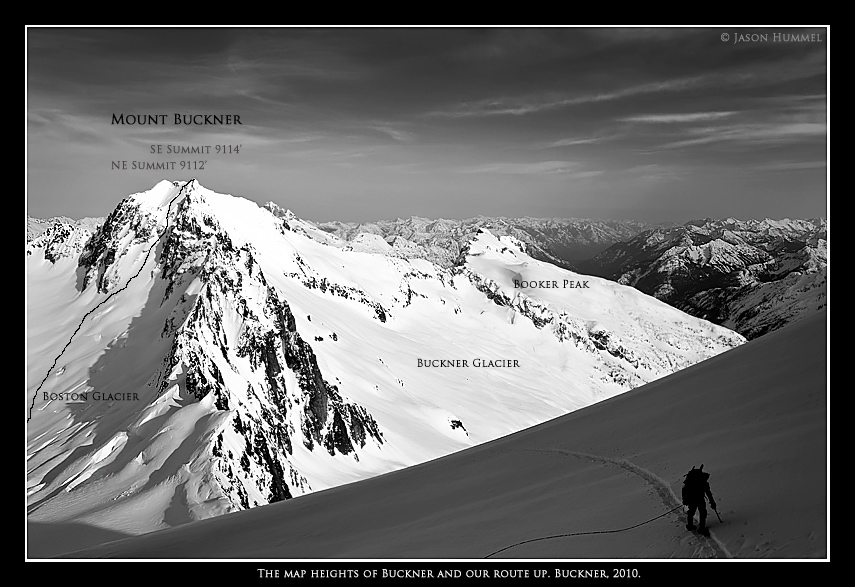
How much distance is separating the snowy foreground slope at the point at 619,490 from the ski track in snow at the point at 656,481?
0.10 ft

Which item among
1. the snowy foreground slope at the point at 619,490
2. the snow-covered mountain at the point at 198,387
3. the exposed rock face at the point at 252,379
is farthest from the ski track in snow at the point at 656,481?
the exposed rock face at the point at 252,379

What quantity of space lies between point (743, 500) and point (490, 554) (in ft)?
13.7

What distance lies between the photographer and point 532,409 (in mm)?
159125

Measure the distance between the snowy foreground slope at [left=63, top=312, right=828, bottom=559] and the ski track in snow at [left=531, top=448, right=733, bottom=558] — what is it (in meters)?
0.03

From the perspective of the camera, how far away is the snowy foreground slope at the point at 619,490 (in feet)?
30.2

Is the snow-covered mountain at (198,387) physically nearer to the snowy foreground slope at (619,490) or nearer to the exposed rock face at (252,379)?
the exposed rock face at (252,379)

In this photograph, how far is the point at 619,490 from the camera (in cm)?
1119

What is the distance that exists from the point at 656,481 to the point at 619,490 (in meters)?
0.69

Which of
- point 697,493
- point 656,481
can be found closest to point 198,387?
point 656,481

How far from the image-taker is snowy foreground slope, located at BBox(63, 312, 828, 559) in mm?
9195

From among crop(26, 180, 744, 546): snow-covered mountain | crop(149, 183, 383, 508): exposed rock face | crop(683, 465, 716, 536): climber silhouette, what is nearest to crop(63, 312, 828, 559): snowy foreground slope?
crop(683, 465, 716, 536): climber silhouette

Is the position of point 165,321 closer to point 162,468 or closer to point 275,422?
point 275,422

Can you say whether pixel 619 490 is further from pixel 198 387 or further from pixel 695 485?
pixel 198 387

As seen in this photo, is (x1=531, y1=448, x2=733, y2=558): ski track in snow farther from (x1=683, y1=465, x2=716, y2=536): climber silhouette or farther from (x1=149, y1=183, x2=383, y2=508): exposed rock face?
(x1=149, y1=183, x2=383, y2=508): exposed rock face
